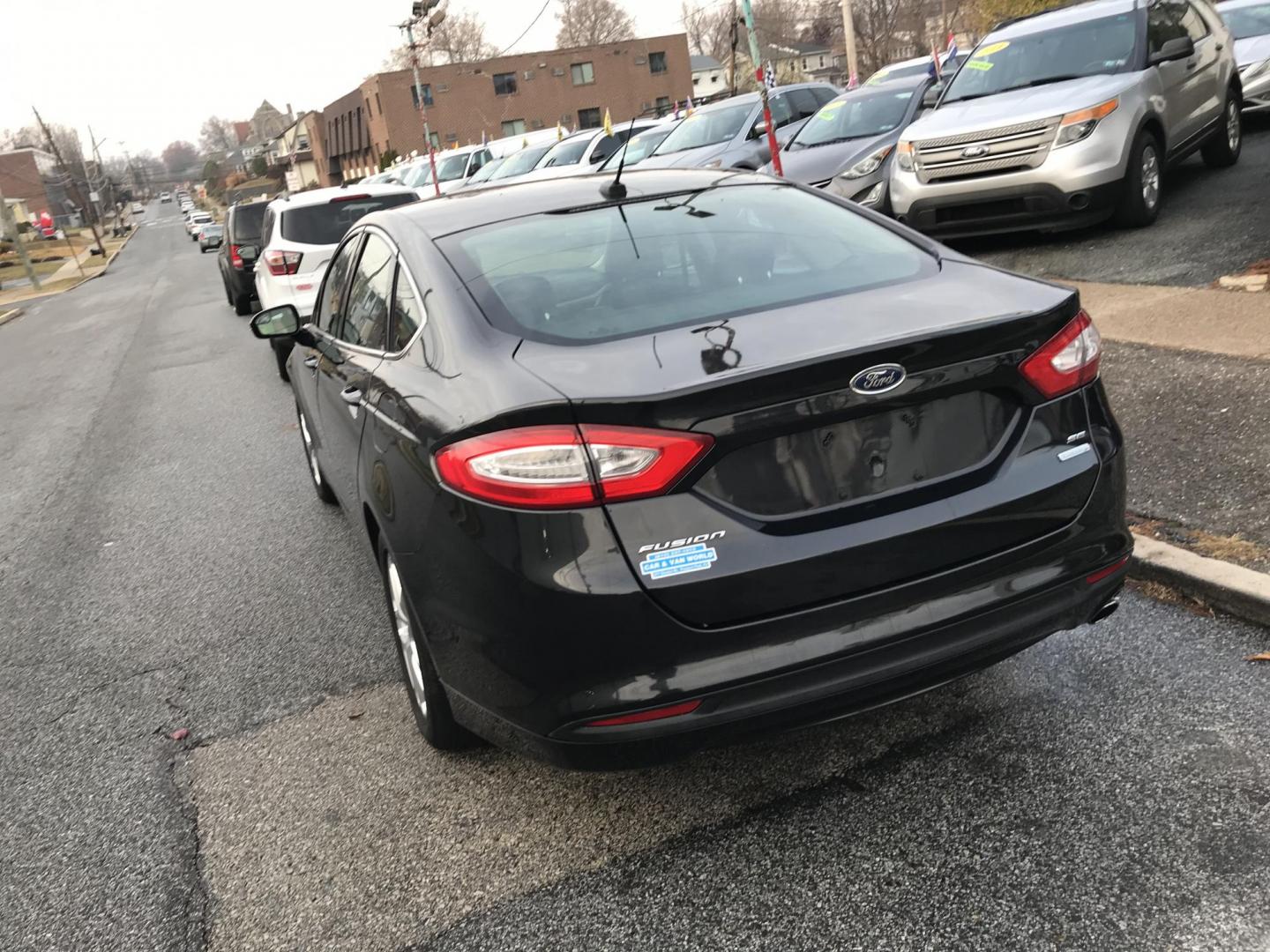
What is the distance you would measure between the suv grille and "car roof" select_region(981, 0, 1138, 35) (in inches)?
83.3

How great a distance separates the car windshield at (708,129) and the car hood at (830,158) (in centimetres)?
258

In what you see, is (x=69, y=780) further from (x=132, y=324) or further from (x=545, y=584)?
(x=132, y=324)

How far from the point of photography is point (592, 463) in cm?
255

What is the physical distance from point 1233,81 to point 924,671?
38.3 feet

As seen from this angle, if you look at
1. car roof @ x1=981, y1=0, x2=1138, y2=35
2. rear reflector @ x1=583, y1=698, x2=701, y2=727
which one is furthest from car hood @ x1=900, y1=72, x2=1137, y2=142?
rear reflector @ x1=583, y1=698, x2=701, y2=727

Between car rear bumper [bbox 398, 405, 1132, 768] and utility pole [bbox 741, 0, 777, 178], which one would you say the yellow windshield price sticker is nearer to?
utility pole [bbox 741, 0, 777, 178]

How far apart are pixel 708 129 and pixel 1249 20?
7.46 m

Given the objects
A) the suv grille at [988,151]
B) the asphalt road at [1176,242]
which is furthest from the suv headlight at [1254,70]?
the suv grille at [988,151]

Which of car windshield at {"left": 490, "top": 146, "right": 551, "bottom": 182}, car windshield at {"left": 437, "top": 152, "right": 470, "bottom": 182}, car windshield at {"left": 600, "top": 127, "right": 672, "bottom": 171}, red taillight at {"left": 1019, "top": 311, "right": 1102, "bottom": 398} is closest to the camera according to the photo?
red taillight at {"left": 1019, "top": 311, "right": 1102, "bottom": 398}

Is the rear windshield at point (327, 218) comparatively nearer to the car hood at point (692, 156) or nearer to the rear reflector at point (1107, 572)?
the car hood at point (692, 156)

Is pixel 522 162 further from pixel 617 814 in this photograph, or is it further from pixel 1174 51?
pixel 617 814

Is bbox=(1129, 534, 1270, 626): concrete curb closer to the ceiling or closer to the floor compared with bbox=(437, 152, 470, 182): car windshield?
closer to the floor

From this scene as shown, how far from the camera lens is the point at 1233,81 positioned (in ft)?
39.4

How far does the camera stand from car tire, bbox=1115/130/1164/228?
9539 mm
